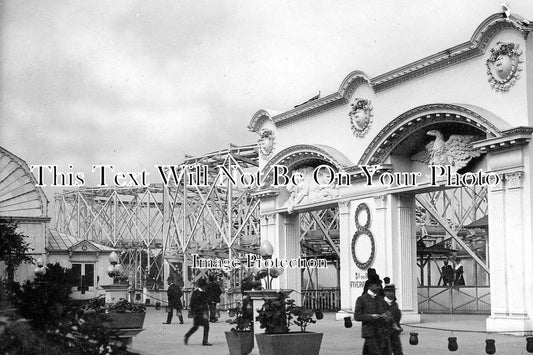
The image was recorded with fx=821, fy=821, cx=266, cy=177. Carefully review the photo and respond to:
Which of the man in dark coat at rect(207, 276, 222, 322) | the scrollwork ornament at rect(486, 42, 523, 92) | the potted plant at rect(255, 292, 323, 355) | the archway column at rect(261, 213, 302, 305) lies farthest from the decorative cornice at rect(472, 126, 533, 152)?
the archway column at rect(261, 213, 302, 305)

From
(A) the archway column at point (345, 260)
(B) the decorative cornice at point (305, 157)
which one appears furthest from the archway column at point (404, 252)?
(B) the decorative cornice at point (305, 157)

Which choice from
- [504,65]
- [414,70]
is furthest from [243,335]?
[414,70]

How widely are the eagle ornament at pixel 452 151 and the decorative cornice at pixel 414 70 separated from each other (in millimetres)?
1875

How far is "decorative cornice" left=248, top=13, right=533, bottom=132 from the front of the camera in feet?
66.3

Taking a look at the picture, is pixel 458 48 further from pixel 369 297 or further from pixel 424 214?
pixel 424 214

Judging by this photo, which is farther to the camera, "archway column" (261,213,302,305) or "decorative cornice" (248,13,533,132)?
"archway column" (261,213,302,305)

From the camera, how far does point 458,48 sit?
21.6m

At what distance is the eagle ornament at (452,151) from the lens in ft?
72.0

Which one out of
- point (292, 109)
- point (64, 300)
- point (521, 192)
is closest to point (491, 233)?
Result: point (521, 192)

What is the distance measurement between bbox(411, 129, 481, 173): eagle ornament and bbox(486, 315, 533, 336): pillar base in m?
4.35

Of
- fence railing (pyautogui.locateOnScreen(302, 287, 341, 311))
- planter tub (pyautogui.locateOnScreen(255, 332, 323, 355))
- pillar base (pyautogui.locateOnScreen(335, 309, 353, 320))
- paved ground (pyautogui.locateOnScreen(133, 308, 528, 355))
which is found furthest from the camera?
fence railing (pyautogui.locateOnScreen(302, 287, 341, 311))

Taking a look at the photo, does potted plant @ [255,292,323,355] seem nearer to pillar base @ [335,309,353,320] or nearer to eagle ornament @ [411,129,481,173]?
eagle ornament @ [411,129,481,173]

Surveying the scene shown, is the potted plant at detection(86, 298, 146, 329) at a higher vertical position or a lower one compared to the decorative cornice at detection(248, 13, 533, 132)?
lower

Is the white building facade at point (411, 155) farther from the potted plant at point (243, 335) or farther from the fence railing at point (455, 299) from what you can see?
the potted plant at point (243, 335)
